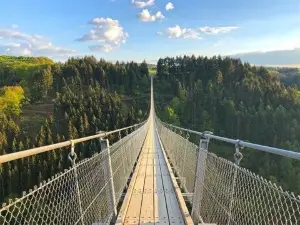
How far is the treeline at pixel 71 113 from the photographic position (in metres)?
44.4

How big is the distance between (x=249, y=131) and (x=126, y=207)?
67577 mm

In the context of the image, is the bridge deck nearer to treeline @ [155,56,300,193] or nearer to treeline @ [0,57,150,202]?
treeline @ [0,57,150,202]

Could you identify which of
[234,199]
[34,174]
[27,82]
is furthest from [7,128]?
[234,199]

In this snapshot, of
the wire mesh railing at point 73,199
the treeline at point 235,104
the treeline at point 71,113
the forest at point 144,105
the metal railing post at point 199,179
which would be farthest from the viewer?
the treeline at point 235,104

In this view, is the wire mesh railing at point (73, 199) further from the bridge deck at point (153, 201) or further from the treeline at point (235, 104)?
the treeline at point (235, 104)

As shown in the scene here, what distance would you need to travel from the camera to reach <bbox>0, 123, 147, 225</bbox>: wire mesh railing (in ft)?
5.28

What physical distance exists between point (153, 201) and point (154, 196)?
0.28m

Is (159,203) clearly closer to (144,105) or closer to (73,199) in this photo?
(73,199)

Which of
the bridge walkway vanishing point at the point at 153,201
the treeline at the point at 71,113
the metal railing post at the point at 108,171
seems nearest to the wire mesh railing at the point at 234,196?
the bridge walkway vanishing point at the point at 153,201

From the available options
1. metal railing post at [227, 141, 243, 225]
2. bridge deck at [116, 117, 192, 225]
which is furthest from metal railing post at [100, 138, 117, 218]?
metal railing post at [227, 141, 243, 225]

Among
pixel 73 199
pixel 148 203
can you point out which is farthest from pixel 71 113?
pixel 73 199

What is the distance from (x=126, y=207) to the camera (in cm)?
449

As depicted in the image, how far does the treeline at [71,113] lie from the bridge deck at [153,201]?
25200mm

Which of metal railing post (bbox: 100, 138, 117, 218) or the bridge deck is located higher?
metal railing post (bbox: 100, 138, 117, 218)
